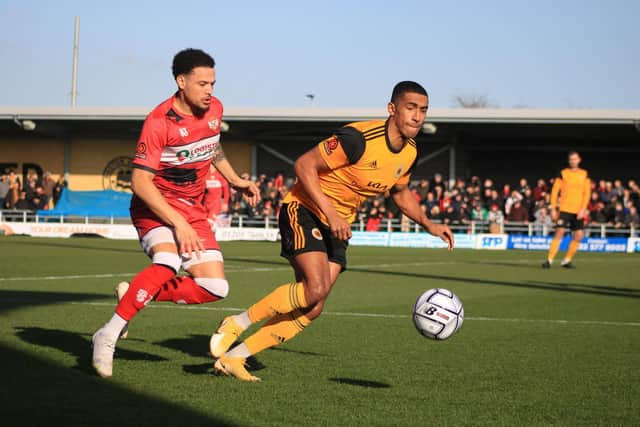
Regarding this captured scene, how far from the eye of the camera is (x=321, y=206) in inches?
230

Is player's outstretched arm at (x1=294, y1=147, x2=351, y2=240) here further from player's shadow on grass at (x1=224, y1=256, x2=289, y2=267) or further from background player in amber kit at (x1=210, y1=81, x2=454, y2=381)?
player's shadow on grass at (x1=224, y1=256, x2=289, y2=267)

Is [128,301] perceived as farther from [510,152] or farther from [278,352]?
[510,152]

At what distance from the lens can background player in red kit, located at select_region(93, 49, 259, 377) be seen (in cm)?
586

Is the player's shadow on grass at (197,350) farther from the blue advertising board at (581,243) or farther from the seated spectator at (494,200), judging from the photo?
the seated spectator at (494,200)

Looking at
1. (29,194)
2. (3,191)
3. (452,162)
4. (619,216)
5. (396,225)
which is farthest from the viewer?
(452,162)

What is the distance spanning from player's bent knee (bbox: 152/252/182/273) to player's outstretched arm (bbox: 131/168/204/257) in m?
0.42

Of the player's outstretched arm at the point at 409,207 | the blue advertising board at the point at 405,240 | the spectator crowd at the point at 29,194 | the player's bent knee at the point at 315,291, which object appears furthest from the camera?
the spectator crowd at the point at 29,194

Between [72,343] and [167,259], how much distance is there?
169 centimetres

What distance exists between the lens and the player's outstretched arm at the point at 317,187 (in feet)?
18.9

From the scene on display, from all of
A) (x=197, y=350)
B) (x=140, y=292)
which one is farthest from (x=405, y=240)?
(x=140, y=292)

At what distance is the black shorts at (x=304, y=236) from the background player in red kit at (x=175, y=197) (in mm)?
546

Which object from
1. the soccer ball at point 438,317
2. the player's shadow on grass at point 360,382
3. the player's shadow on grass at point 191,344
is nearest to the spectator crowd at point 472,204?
the player's shadow on grass at point 191,344

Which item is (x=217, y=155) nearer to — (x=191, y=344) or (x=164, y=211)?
(x=164, y=211)

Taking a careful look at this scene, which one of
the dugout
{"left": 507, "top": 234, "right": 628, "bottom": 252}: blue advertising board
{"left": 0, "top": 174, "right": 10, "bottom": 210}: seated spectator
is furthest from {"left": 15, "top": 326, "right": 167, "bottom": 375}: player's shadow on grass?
the dugout
